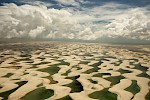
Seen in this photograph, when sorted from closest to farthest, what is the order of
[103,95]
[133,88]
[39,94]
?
[103,95], [39,94], [133,88]

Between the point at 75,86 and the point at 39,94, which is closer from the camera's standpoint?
the point at 39,94

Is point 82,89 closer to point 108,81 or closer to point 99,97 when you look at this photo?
point 99,97

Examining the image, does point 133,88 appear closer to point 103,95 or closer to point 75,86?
point 103,95

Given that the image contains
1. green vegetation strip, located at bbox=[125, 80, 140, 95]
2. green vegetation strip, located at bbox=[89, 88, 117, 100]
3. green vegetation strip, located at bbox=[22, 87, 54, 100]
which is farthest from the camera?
green vegetation strip, located at bbox=[125, 80, 140, 95]

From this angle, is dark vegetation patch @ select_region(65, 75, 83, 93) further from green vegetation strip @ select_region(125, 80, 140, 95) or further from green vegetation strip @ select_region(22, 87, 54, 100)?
green vegetation strip @ select_region(125, 80, 140, 95)

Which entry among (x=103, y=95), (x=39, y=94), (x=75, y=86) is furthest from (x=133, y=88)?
(x=39, y=94)

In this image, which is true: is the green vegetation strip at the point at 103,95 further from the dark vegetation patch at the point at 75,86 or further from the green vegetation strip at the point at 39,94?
the green vegetation strip at the point at 39,94

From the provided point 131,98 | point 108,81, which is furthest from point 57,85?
point 131,98

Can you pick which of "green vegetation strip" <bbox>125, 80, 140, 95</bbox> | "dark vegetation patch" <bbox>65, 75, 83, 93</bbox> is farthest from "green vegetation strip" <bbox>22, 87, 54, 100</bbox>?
"green vegetation strip" <bbox>125, 80, 140, 95</bbox>
